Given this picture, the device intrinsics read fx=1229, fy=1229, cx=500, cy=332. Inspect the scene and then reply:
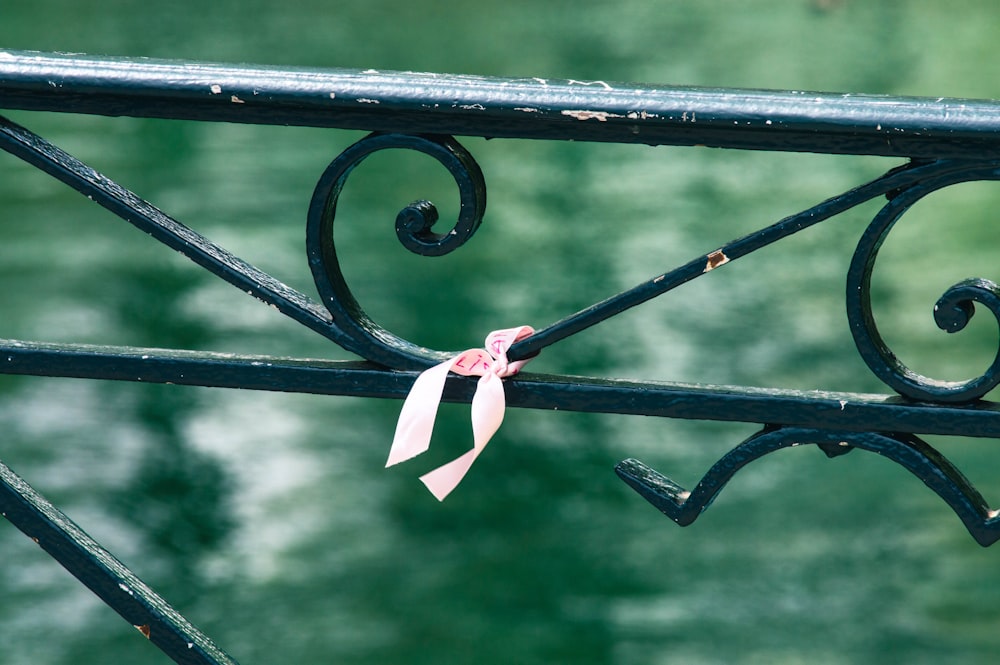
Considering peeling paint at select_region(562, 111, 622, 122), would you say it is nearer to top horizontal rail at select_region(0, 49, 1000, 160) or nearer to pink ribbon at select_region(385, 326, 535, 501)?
top horizontal rail at select_region(0, 49, 1000, 160)

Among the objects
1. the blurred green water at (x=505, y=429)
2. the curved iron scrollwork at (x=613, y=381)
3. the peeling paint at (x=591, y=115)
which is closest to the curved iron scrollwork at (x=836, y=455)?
the curved iron scrollwork at (x=613, y=381)

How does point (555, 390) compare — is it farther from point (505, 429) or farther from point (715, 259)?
point (505, 429)

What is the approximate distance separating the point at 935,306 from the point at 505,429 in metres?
2.18

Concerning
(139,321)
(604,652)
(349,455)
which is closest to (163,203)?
(139,321)

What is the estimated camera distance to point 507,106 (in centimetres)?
73

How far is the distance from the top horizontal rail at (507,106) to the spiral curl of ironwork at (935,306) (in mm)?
27

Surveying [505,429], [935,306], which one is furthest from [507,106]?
[505,429]

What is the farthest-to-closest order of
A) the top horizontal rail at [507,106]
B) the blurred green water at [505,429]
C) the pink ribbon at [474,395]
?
the blurred green water at [505,429] → the pink ribbon at [474,395] → the top horizontal rail at [507,106]

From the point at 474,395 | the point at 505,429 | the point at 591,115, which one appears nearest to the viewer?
the point at 591,115

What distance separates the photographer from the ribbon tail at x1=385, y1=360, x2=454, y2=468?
81 centimetres

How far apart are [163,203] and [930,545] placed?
2.41 meters

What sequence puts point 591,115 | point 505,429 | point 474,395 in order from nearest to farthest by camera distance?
point 591,115
point 474,395
point 505,429

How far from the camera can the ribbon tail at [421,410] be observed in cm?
81

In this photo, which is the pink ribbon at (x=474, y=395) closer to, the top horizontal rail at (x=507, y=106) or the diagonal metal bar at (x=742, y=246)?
the diagonal metal bar at (x=742, y=246)
